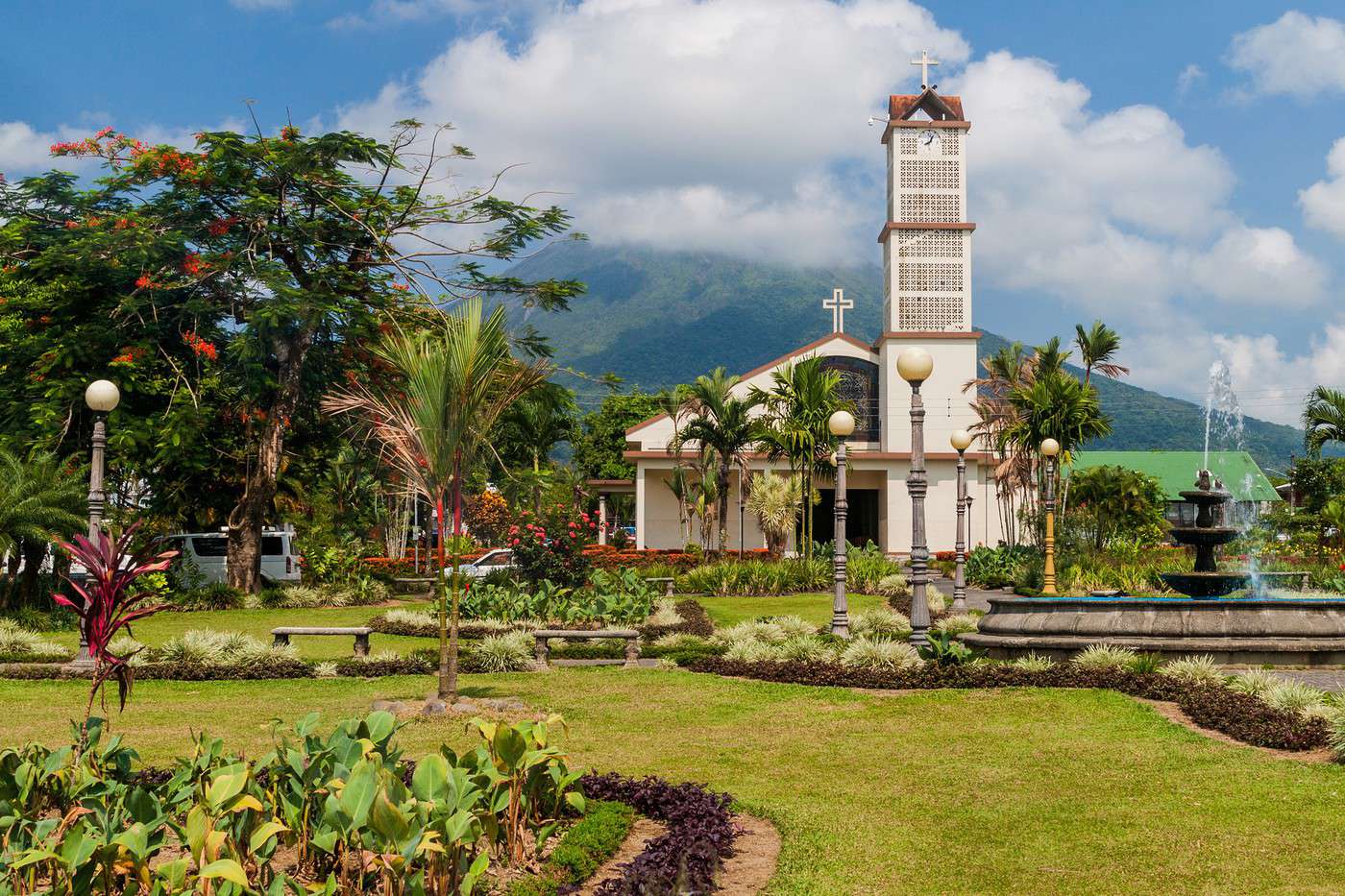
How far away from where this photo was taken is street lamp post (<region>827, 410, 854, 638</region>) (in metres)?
16.4

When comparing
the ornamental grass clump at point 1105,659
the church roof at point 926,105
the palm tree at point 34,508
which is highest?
the church roof at point 926,105

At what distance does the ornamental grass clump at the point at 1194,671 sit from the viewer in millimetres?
11000

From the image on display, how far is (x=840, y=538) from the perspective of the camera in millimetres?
17031

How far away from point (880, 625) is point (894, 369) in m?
28.5

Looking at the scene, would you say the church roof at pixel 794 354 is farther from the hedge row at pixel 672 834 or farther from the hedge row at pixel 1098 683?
the hedge row at pixel 672 834

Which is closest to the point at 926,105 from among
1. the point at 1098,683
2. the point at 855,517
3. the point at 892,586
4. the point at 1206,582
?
the point at 855,517

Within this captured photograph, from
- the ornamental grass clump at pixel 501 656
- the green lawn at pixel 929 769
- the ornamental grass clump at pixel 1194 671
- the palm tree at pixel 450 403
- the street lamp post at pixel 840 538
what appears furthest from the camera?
the street lamp post at pixel 840 538

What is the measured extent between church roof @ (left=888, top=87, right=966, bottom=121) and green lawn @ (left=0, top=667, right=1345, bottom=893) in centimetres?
3774

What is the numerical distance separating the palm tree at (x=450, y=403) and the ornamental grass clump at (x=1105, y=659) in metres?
6.19

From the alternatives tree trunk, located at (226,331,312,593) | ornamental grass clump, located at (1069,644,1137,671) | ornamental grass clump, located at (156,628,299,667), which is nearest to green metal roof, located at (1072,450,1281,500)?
tree trunk, located at (226,331,312,593)

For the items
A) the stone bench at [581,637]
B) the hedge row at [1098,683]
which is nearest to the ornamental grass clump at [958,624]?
the hedge row at [1098,683]

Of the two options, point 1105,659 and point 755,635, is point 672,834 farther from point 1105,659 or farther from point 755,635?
point 755,635

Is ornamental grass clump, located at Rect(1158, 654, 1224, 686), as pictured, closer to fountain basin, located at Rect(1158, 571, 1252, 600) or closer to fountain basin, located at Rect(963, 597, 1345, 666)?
fountain basin, located at Rect(963, 597, 1345, 666)

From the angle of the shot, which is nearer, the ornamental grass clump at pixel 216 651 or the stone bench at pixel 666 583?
the ornamental grass clump at pixel 216 651
